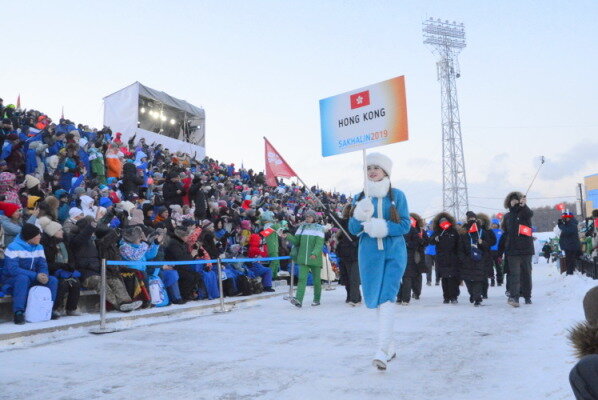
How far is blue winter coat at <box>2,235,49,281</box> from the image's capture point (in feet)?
22.5

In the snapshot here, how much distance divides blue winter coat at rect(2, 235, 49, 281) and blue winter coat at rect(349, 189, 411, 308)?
Answer: 464 cm

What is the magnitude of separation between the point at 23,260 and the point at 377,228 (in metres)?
4.97

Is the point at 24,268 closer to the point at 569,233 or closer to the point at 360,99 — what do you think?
the point at 360,99

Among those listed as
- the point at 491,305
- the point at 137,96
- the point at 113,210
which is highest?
the point at 137,96

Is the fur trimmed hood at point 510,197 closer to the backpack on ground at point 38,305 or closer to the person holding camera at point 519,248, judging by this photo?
the person holding camera at point 519,248

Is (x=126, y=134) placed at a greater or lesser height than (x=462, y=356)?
greater

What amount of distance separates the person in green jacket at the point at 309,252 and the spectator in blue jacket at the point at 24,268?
4348mm

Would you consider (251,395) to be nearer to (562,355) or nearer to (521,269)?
(562,355)

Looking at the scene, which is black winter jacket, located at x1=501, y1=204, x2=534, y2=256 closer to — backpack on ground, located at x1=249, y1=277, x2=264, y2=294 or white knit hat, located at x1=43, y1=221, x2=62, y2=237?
backpack on ground, located at x1=249, y1=277, x2=264, y2=294

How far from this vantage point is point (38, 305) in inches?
271

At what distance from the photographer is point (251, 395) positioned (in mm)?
3648

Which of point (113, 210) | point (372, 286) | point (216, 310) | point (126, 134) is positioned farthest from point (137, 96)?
point (372, 286)

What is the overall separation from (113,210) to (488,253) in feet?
24.2

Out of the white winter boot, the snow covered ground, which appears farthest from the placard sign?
the white winter boot
